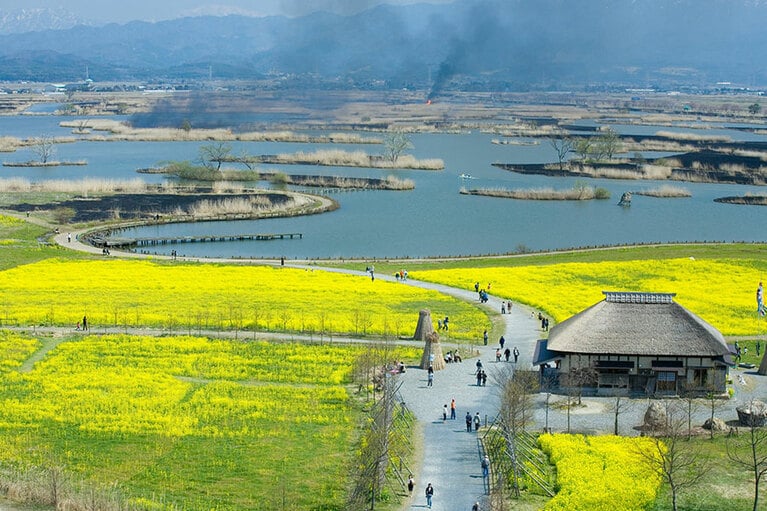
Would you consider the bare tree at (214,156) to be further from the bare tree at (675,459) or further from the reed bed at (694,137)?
the bare tree at (675,459)

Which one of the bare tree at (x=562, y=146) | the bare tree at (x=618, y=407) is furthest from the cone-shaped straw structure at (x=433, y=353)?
the bare tree at (x=562, y=146)

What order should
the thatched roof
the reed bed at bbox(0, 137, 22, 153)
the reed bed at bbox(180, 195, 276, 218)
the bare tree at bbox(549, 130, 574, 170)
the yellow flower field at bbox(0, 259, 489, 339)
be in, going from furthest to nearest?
the reed bed at bbox(0, 137, 22, 153) → the bare tree at bbox(549, 130, 574, 170) → the reed bed at bbox(180, 195, 276, 218) → the yellow flower field at bbox(0, 259, 489, 339) → the thatched roof

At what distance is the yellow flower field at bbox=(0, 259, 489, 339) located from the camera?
55.8 meters

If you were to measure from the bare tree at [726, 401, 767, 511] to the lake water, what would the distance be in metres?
46.7

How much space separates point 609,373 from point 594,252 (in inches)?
1498

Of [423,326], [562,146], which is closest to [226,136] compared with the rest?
[562,146]

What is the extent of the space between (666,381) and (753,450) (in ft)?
37.6

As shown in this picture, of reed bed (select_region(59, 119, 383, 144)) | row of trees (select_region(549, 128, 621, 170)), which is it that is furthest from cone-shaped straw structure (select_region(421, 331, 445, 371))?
reed bed (select_region(59, 119, 383, 144))

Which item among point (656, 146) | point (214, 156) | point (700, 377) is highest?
point (656, 146)

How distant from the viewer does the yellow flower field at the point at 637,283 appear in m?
58.5

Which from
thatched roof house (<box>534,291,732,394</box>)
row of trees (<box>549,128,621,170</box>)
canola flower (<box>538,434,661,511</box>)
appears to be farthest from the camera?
row of trees (<box>549,128,621,170</box>)

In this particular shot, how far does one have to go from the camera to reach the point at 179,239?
9262cm

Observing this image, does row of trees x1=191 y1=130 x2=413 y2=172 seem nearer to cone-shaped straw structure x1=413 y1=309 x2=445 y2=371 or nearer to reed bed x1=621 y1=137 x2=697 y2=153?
reed bed x1=621 y1=137 x2=697 y2=153

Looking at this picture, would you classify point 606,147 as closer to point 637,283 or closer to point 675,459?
point 637,283
